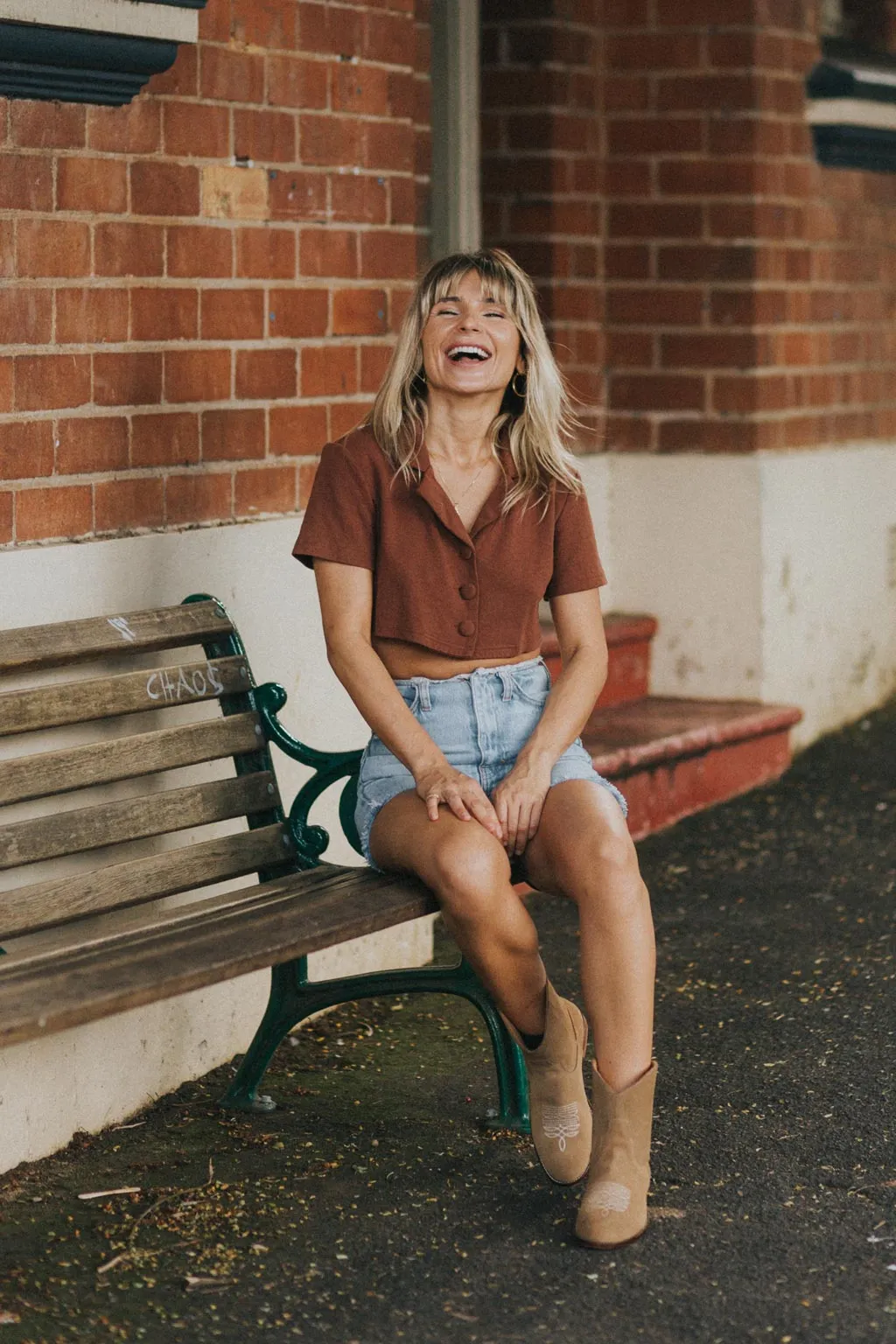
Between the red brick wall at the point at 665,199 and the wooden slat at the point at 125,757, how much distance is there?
3053 millimetres

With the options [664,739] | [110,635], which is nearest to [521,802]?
Result: [110,635]

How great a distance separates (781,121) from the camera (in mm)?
6680

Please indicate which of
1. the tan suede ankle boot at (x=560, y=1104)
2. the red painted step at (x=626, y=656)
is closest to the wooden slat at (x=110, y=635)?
the tan suede ankle boot at (x=560, y=1104)

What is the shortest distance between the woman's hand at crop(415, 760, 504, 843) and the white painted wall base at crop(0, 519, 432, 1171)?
32.2 inches

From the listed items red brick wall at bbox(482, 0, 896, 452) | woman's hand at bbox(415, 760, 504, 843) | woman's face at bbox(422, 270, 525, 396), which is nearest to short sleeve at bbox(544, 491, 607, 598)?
woman's face at bbox(422, 270, 525, 396)

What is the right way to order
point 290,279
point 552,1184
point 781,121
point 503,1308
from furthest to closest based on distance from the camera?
1. point 781,121
2. point 290,279
3. point 552,1184
4. point 503,1308

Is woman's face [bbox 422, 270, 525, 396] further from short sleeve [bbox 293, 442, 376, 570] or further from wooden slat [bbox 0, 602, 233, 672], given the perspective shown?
wooden slat [bbox 0, 602, 233, 672]

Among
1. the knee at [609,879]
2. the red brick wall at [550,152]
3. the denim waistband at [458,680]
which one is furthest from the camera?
the red brick wall at [550,152]

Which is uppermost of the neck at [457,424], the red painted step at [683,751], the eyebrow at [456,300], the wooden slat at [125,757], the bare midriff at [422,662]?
the eyebrow at [456,300]

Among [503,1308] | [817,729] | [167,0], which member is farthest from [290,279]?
[817,729]

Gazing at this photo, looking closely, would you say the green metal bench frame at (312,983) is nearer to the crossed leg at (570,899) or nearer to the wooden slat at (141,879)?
the wooden slat at (141,879)

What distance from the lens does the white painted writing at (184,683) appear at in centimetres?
388

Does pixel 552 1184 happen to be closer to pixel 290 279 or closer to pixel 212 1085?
pixel 212 1085

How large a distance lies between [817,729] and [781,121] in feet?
7.10
